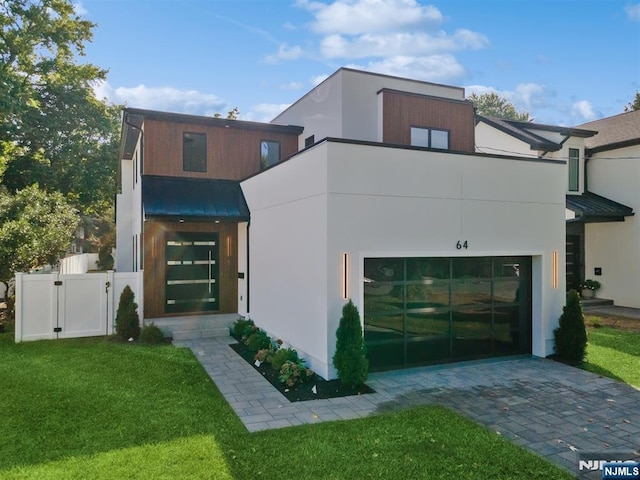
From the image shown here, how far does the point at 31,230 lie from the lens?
11586mm

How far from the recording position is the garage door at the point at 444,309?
8.25 m

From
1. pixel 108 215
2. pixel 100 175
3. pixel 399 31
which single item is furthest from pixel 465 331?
pixel 108 215

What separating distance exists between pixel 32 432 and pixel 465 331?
24.7 ft

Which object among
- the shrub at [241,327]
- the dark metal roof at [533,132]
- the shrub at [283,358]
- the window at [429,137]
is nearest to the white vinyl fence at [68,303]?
the shrub at [241,327]

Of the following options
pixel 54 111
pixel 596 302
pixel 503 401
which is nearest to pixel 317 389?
Answer: pixel 503 401

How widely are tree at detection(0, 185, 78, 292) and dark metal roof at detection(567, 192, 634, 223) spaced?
16909mm

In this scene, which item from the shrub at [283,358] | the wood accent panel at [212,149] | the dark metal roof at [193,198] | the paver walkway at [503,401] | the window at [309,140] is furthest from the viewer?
the window at [309,140]

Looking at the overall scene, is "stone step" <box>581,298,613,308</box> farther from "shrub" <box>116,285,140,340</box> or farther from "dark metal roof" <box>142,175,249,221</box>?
"shrub" <box>116,285,140,340</box>

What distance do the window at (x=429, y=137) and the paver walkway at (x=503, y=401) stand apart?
6497mm

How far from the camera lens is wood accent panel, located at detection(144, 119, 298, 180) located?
40.7ft

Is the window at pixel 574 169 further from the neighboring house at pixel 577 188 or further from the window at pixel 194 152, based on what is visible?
the window at pixel 194 152

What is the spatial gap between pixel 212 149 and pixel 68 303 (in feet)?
18.7

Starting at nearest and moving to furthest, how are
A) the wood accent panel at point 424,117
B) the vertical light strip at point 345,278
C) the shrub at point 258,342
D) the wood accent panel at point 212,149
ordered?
the vertical light strip at point 345,278, the shrub at point 258,342, the wood accent panel at point 424,117, the wood accent panel at point 212,149

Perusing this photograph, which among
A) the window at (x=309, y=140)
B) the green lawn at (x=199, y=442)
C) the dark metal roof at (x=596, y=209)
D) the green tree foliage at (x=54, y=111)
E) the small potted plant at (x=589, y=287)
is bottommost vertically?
the green lawn at (x=199, y=442)
